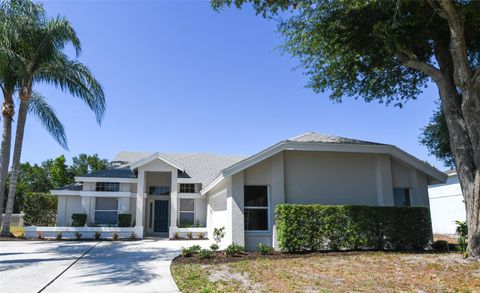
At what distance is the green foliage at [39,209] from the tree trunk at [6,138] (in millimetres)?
5526

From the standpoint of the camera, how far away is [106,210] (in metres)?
22.0

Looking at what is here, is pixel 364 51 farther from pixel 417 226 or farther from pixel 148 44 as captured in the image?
pixel 148 44

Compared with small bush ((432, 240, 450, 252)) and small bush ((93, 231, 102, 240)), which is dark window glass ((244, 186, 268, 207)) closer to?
small bush ((432, 240, 450, 252))

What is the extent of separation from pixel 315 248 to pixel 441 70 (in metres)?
7.90

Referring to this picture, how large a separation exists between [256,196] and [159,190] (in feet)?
36.6

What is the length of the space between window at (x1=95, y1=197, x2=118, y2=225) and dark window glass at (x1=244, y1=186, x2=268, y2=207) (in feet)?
37.0

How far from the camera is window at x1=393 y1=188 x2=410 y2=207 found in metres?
15.7

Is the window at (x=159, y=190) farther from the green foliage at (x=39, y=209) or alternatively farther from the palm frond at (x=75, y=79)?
the green foliage at (x=39, y=209)

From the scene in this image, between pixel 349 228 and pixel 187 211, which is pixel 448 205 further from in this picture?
pixel 187 211

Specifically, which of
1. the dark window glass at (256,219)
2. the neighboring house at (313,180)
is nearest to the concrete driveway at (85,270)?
the dark window glass at (256,219)

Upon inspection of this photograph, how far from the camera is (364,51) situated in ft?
44.7

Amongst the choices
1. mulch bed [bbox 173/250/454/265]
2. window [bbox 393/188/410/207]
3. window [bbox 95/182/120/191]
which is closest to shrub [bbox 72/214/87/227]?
window [bbox 95/182/120/191]

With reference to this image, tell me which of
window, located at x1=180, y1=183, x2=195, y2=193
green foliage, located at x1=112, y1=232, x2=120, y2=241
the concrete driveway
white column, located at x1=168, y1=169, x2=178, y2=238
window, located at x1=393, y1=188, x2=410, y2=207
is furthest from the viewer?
window, located at x1=180, y1=183, x2=195, y2=193

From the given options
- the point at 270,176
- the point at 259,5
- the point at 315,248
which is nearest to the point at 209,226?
the point at 270,176
